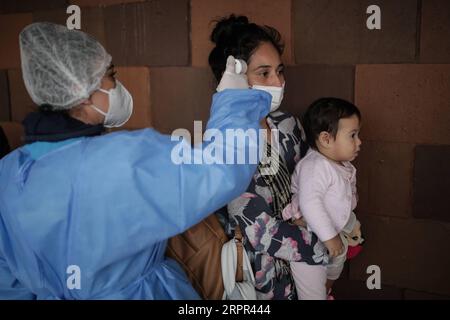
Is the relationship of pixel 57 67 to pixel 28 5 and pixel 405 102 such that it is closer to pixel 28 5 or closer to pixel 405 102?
pixel 405 102

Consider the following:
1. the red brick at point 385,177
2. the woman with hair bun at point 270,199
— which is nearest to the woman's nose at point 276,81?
the woman with hair bun at point 270,199

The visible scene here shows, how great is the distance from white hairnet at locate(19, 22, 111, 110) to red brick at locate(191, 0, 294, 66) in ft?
3.46

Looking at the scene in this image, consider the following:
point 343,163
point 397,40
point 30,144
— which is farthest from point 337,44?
point 30,144

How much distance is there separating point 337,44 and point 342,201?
2.49 feet

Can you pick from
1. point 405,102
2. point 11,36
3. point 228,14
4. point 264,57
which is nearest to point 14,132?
point 11,36

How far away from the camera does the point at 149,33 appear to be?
8.36ft

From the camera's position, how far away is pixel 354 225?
1929 mm

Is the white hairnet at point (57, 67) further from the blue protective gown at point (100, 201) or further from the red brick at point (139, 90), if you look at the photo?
the red brick at point (139, 90)

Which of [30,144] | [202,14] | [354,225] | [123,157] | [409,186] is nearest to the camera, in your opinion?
[123,157]

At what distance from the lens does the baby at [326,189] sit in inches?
67.9

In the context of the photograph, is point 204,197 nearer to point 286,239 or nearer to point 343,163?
point 286,239

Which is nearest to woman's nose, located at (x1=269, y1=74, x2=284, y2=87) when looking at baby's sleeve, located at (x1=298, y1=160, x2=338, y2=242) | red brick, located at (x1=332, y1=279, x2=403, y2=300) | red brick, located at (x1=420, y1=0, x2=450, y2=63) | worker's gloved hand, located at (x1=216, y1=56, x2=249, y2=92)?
worker's gloved hand, located at (x1=216, y1=56, x2=249, y2=92)
